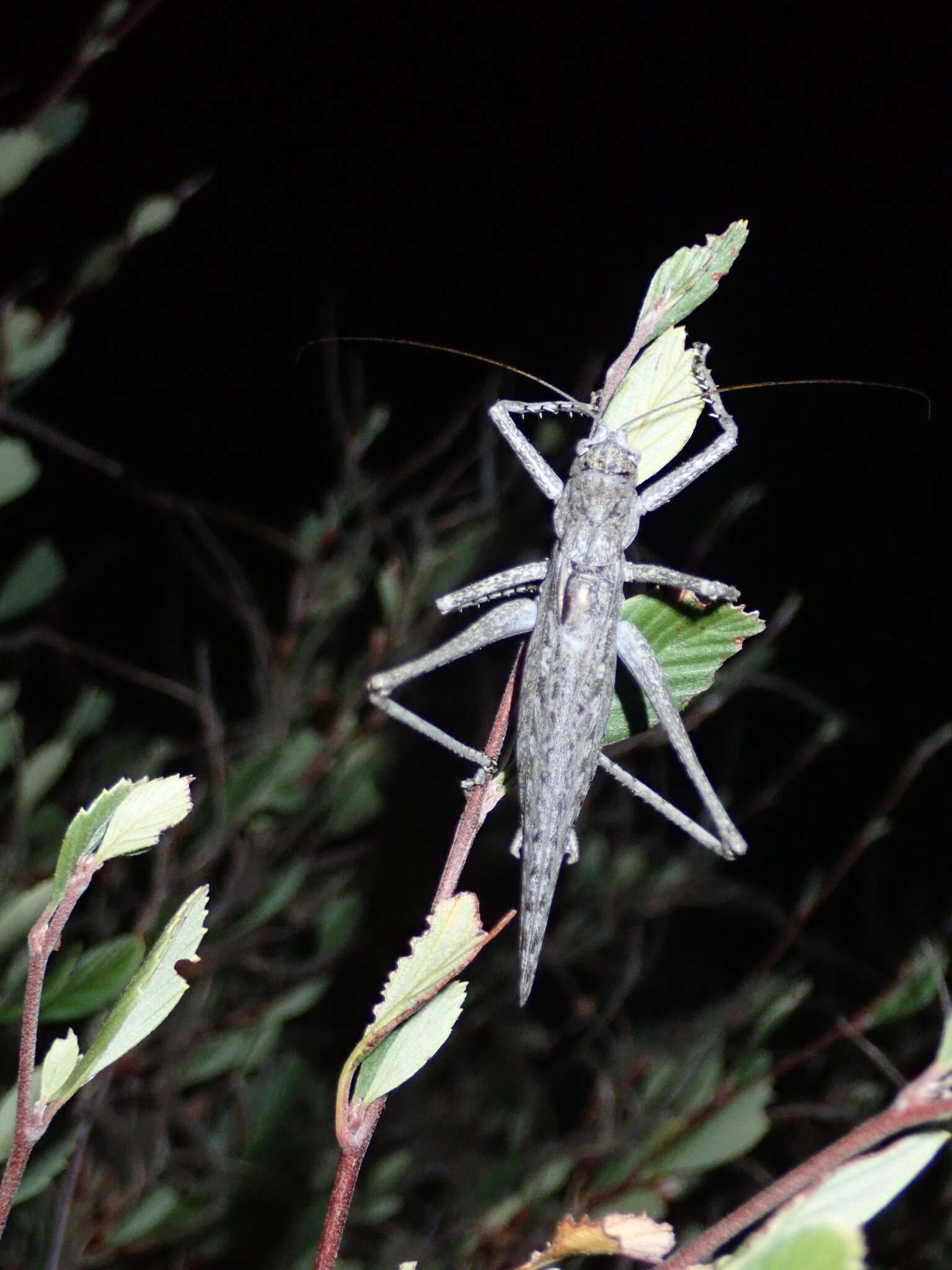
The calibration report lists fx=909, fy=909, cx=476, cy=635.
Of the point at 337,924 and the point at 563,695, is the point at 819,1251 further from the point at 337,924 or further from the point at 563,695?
the point at 337,924

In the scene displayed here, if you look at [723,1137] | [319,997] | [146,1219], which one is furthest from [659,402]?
[319,997]

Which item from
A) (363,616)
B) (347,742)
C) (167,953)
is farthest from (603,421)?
(363,616)

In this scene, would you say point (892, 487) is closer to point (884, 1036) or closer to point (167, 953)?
point (884, 1036)

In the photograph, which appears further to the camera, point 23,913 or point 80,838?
point 23,913

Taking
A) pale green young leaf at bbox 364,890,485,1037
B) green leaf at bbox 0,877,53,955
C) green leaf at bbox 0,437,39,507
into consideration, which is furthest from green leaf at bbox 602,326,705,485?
green leaf at bbox 0,437,39,507

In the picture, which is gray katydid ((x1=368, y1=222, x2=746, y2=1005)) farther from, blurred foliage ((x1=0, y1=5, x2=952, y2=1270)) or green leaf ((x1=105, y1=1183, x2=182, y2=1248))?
green leaf ((x1=105, y1=1183, x2=182, y2=1248))

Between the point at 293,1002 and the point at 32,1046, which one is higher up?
the point at 32,1046
